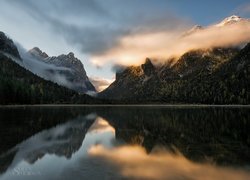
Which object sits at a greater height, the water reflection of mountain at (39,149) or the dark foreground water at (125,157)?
the water reflection of mountain at (39,149)

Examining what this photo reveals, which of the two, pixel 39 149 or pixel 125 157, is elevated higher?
pixel 39 149

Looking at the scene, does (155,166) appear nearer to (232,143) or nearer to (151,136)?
(232,143)

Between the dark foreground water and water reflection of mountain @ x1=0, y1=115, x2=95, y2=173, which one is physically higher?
water reflection of mountain @ x1=0, y1=115, x2=95, y2=173

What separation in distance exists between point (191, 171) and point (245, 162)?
7023mm

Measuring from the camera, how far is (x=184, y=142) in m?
50.3

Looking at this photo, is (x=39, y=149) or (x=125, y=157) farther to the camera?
(x=39, y=149)

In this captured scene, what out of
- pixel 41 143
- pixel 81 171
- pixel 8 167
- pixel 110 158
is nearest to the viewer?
pixel 81 171

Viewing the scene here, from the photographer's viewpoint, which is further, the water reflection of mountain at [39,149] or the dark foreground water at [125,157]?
the water reflection of mountain at [39,149]

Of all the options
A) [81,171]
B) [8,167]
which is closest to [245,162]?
[81,171]

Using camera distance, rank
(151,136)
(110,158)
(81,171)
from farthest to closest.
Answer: (151,136) < (110,158) < (81,171)

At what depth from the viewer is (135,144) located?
49.8m

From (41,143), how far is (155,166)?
2008 centimetres

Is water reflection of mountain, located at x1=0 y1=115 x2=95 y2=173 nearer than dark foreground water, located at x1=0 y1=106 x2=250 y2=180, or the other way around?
dark foreground water, located at x1=0 y1=106 x2=250 y2=180

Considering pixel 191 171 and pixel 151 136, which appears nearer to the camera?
pixel 191 171
